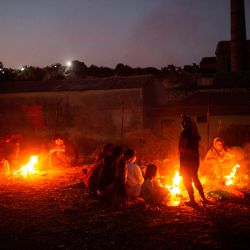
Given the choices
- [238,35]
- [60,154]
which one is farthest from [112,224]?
[238,35]

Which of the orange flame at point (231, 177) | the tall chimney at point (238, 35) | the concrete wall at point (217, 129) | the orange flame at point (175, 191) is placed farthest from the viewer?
the tall chimney at point (238, 35)

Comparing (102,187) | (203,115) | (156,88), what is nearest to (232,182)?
(102,187)

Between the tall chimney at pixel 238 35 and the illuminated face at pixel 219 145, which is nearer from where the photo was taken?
the illuminated face at pixel 219 145

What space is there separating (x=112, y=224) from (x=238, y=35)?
39.3 meters

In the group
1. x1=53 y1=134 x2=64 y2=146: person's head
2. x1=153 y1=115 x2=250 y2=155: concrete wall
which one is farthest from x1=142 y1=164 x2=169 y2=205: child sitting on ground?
x1=53 y1=134 x2=64 y2=146: person's head

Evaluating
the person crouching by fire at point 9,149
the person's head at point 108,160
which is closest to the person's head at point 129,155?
the person's head at point 108,160

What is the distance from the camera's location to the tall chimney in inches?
1650

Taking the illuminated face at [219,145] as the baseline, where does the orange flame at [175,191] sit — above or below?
below

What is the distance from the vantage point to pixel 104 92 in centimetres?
2450

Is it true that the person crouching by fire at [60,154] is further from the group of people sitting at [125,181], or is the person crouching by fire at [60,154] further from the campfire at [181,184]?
the group of people sitting at [125,181]

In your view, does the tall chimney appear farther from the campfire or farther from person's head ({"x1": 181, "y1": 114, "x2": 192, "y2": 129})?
person's head ({"x1": 181, "y1": 114, "x2": 192, "y2": 129})

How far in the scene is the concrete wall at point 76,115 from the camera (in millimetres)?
23703

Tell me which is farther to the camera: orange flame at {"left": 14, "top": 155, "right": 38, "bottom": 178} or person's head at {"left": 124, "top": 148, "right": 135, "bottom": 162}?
orange flame at {"left": 14, "top": 155, "right": 38, "bottom": 178}

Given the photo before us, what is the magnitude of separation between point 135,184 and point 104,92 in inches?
621
